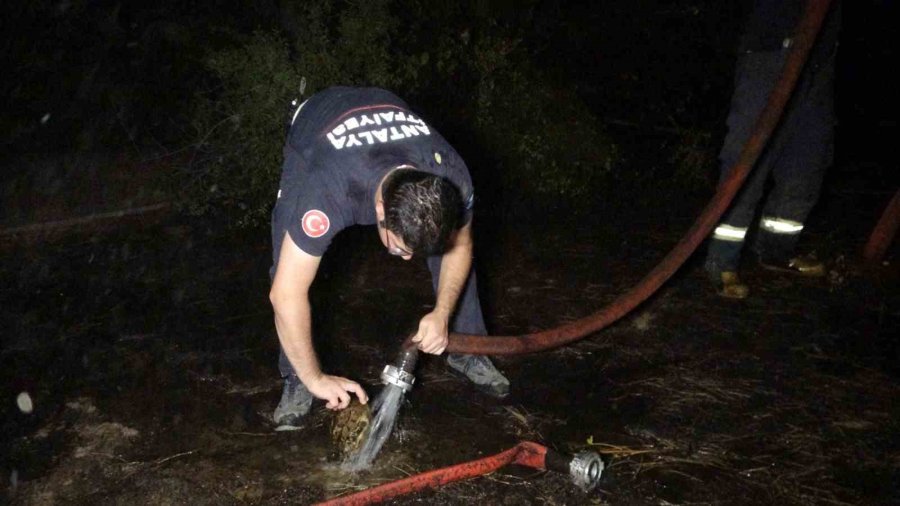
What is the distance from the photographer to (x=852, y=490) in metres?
2.78

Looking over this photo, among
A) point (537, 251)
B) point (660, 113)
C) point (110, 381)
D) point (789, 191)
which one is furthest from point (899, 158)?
point (110, 381)

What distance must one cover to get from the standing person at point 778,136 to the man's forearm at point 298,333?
2.77 meters

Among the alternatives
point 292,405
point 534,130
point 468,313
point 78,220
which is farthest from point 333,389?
point 534,130

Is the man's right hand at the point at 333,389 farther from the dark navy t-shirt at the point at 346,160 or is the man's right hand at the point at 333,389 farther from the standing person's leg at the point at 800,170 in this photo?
the standing person's leg at the point at 800,170

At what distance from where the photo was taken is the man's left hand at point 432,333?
2865mm

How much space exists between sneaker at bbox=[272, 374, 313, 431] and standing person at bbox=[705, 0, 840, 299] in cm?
263

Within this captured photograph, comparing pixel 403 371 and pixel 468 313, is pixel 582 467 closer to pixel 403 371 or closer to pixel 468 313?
pixel 403 371

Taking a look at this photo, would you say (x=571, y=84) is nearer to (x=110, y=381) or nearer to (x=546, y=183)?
(x=546, y=183)

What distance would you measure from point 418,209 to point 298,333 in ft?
2.13

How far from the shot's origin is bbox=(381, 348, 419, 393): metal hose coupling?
280 cm

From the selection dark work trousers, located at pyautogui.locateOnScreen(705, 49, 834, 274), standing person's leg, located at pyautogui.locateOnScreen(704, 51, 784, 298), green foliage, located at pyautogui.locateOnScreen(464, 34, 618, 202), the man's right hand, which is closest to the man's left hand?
the man's right hand

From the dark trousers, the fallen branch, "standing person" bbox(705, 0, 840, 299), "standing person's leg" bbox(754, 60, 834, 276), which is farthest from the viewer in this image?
the fallen branch

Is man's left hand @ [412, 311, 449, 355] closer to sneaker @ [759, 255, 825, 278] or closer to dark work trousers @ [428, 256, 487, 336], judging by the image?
dark work trousers @ [428, 256, 487, 336]

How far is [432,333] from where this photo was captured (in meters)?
2.87
